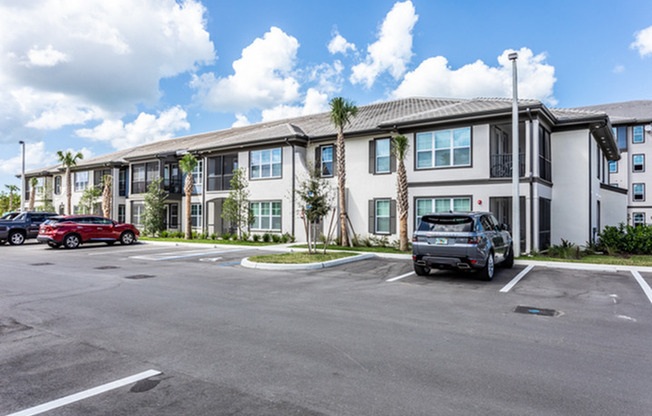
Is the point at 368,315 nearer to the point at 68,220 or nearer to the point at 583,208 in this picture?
the point at 583,208

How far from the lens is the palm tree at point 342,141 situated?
1919 cm

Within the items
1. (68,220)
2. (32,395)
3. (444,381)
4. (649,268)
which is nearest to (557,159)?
(649,268)

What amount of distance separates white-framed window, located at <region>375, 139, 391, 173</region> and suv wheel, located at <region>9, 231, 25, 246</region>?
21.4 m

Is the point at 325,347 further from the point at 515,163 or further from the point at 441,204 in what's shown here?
the point at 441,204

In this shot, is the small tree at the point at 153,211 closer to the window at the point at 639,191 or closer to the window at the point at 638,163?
the window at the point at 638,163

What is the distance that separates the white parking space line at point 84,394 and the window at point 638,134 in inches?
1918

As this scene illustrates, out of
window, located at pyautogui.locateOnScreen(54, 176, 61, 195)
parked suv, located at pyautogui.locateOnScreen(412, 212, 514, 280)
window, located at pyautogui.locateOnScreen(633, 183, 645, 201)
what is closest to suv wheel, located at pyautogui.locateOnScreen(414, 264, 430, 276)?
parked suv, located at pyautogui.locateOnScreen(412, 212, 514, 280)

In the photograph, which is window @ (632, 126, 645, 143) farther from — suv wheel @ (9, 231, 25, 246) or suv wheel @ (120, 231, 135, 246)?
suv wheel @ (9, 231, 25, 246)

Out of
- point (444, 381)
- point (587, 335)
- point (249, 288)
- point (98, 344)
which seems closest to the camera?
point (444, 381)

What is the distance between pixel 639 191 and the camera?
4094cm

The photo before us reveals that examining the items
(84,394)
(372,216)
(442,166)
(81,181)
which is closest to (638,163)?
(442,166)

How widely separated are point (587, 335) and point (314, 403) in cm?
466

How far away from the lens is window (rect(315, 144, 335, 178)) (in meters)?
22.6

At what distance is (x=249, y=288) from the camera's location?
9906 mm
